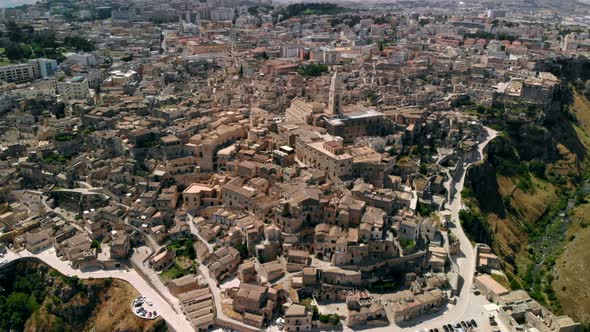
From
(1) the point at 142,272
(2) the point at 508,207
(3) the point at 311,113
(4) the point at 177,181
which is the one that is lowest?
(2) the point at 508,207

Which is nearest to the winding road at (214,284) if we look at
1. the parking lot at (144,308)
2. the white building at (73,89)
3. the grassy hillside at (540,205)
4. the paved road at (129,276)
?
the paved road at (129,276)

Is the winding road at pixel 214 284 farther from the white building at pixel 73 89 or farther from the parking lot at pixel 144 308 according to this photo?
the white building at pixel 73 89

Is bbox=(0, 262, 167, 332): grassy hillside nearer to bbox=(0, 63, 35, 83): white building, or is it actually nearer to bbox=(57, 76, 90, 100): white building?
bbox=(57, 76, 90, 100): white building

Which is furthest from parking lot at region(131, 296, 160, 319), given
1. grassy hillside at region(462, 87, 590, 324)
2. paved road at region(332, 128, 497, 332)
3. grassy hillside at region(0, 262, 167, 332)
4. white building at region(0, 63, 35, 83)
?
white building at region(0, 63, 35, 83)

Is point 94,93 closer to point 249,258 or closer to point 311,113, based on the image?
point 311,113

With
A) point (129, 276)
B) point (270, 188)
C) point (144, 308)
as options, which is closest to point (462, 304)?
point (270, 188)

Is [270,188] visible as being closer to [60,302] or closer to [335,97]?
[335,97]

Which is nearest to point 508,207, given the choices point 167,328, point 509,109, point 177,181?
point 509,109
